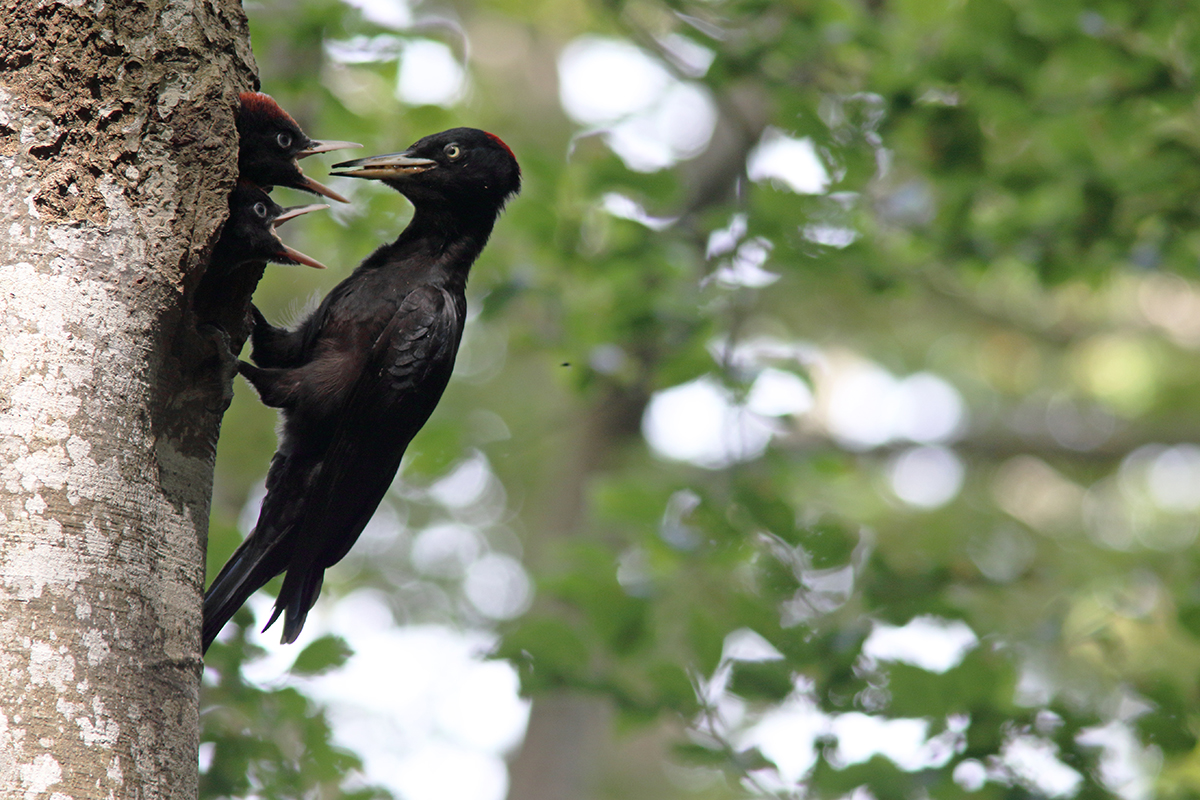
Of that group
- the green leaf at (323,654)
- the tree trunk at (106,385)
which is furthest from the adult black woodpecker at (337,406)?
the tree trunk at (106,385)

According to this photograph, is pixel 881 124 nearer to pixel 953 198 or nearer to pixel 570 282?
pixel 953 198

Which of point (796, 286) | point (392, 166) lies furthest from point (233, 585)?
point (796, 286)

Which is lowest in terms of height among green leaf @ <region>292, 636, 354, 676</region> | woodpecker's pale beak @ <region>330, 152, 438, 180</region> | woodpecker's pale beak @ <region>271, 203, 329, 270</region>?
Result: green leaf @ <region>292, 636, 354, 676</region>

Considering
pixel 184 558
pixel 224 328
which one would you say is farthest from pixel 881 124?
pixel 184 558

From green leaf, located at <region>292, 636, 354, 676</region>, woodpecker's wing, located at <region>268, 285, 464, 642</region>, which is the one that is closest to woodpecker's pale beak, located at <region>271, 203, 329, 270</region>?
woodpecker's wing, located at <region>268, 285, 464, 642</region>

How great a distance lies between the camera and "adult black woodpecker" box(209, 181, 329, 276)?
6.44 ft

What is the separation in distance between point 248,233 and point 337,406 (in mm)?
716

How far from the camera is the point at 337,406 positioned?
2.63 m

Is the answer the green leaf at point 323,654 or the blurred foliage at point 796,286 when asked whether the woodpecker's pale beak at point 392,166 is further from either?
the green leaf at point 323,654

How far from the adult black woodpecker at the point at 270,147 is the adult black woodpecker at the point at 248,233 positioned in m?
0.07

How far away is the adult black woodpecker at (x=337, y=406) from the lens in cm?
256

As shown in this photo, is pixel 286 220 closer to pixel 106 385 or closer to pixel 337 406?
pixel 337 406

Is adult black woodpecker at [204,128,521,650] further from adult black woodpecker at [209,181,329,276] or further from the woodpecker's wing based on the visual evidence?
adult black woodpecker at [209,181,329,276]

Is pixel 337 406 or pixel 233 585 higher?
pixel 337 406
